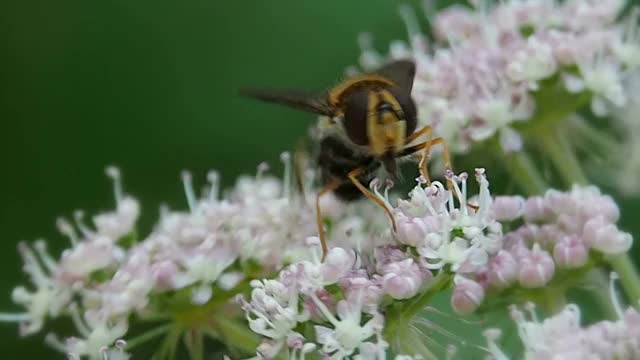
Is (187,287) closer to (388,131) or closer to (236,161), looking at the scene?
(388,131)

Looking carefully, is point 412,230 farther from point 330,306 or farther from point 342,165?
point 342,165

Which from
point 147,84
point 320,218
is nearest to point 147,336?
point 320,218

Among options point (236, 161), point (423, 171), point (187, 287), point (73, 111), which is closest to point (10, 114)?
point (73, 111)

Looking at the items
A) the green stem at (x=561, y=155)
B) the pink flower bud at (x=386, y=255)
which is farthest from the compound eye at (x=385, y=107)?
the green stem at (x=561, y=155)

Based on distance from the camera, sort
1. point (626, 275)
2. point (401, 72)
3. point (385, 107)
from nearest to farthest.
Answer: point (385, 107)
point (626, 275)
point (401, 72)

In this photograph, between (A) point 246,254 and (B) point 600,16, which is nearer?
(A) point 246,254
